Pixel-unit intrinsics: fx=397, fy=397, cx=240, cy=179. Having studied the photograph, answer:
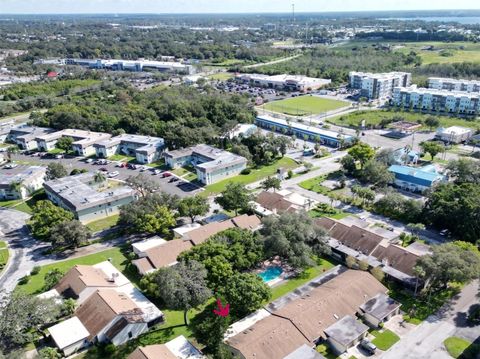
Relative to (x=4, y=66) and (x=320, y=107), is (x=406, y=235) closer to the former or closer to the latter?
(x=320, y=107)

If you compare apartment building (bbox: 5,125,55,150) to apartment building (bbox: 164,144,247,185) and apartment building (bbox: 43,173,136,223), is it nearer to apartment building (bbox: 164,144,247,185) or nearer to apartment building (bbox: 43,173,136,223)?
apartment building (bbox: 43,173,136,223)

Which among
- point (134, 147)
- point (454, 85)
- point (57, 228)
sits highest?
point (454, 85)

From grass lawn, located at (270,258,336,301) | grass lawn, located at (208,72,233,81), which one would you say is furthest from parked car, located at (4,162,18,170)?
grass lawn, located at (208,72,233,81)

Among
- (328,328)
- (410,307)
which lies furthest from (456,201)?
(328,328)

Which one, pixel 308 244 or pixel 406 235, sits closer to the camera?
pixel 308 244

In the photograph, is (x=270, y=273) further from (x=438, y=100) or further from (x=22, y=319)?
(x=438, y=100)

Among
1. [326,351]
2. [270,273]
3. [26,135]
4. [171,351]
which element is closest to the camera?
[171,351]

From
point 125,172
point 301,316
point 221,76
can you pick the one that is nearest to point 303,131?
point 125,172

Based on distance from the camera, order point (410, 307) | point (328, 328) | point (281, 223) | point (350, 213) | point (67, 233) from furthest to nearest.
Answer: point (350, 213), point (67, 233), point (281, 223), point (410, 307), point (328, 328)

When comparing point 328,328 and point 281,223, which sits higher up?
point 281,223
